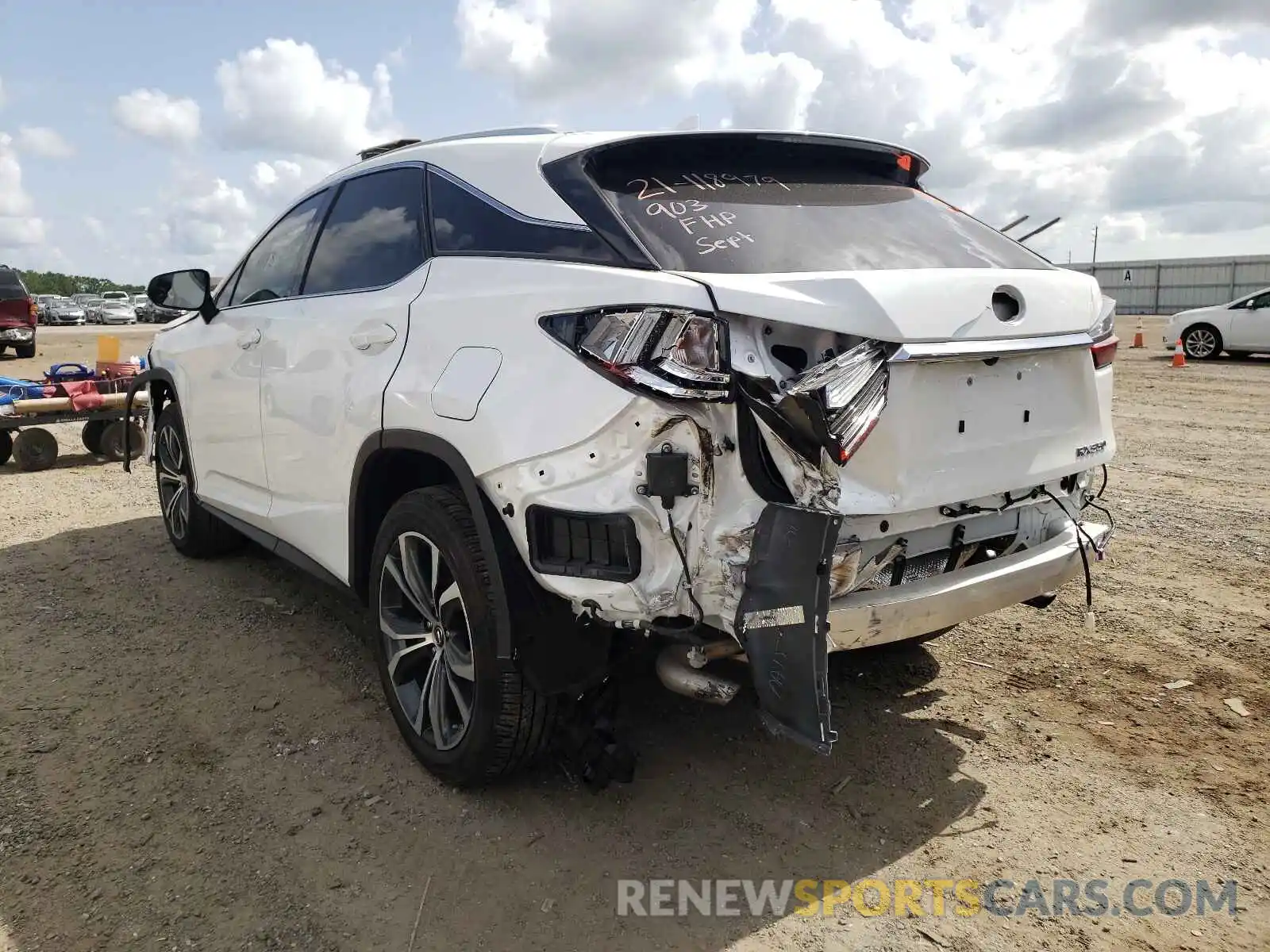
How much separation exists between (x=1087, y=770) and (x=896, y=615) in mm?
1211

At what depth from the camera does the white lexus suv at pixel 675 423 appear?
7.55ft

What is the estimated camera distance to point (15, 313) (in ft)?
64.7

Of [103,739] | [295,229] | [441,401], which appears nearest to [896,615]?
[441,401]

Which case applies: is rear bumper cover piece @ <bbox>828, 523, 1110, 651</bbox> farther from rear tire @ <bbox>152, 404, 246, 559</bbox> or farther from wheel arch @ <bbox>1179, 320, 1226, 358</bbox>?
wheel arch @ <bbox>1179, 320, 1226, 358</bbox>

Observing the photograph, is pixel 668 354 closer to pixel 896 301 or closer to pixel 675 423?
pixel 675 423

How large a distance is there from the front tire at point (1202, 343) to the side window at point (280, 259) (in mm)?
17420

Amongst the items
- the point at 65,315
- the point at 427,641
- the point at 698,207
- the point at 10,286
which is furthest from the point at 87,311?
the point at 698,207

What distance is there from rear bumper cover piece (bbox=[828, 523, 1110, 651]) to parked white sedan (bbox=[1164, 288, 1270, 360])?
16515 millimetres

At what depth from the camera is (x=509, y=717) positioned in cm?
281

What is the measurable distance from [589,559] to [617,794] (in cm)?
97

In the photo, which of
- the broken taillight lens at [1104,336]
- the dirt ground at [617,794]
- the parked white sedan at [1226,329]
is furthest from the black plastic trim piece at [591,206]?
the parked white sedan at [1226,329]

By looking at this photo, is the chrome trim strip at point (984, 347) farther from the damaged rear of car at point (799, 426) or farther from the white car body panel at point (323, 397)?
the white car body panel at point (323, 397)

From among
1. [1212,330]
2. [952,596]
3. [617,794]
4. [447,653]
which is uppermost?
[1212,330]

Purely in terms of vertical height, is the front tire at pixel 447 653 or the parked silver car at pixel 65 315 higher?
the parked silver car at pixel 65 315
